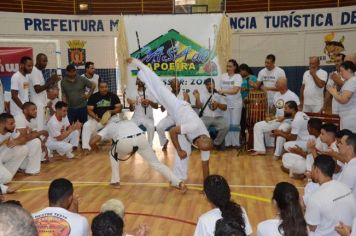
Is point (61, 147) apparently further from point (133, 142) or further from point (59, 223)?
point (59, 223)

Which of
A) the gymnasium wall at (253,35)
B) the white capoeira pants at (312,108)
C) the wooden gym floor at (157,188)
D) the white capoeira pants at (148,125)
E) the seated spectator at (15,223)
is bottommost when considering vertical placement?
the wooden gym floor at (157,188)

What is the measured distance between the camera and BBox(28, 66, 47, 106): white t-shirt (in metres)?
8.34

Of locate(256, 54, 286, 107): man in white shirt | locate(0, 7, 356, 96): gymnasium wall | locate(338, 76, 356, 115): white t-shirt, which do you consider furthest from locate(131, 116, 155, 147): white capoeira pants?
locate(0, 7, 356, 96): gymnasium wall

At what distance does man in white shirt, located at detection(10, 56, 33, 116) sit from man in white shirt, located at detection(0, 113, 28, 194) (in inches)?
46.5

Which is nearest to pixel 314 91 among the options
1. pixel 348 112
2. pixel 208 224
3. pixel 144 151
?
pixel 348 112

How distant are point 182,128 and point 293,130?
2.52m

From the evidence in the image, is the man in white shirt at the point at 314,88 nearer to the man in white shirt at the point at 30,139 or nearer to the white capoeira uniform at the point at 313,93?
the white capoeira uniform at the point at 313,93

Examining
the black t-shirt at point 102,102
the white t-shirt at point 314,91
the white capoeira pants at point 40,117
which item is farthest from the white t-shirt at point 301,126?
the white capoeira pants at point 40,117

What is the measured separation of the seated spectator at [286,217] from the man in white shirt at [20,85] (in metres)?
6.23

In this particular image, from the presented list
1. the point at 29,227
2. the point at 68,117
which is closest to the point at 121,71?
the point at 68,117

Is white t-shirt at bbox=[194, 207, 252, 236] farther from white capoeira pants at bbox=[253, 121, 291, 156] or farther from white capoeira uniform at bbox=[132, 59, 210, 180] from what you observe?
white capoeira pants at bbox=[253, 121, 291, 156]

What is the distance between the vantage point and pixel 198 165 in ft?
26.2

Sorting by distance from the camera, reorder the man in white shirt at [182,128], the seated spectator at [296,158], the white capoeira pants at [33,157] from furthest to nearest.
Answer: the white capoeira pants at [33,157], the seated spectator at [296,158], the man in white shirt at [182,128]

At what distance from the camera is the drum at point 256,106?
8.91 meters
